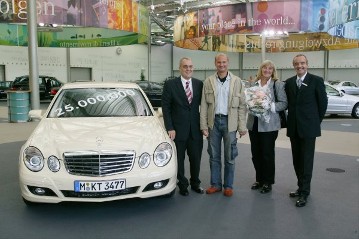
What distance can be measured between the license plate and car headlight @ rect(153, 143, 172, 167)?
16.1 inches

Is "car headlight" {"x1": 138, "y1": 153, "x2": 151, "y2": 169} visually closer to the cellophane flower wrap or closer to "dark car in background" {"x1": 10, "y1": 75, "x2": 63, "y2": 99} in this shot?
the cellophane flower wrap

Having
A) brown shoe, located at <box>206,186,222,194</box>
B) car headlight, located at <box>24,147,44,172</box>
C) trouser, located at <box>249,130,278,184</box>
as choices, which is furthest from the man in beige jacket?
car headlight, located at <box>24,147,44,172</box>

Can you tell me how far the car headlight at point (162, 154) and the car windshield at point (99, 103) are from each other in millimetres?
946

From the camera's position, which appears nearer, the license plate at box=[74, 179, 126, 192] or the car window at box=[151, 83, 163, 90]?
the license plate at box=[74, 179, 126, 192]

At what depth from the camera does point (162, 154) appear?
3.66m

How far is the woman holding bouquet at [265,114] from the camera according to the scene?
13.4ft

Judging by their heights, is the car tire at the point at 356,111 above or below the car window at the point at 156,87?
below

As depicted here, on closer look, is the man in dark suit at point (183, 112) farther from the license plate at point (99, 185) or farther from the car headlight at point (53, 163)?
the car headlight at point (53, 163)

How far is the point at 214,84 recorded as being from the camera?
13.5ft

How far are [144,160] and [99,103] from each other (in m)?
1.42

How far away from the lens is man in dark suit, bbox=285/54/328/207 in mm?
3879

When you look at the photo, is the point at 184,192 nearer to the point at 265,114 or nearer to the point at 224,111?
the point at 224,111

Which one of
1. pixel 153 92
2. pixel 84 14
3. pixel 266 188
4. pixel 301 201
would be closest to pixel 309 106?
pixel 301 201

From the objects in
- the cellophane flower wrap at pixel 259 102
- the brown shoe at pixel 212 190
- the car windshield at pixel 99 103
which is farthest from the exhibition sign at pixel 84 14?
the brown shoe at pixel 212 190
